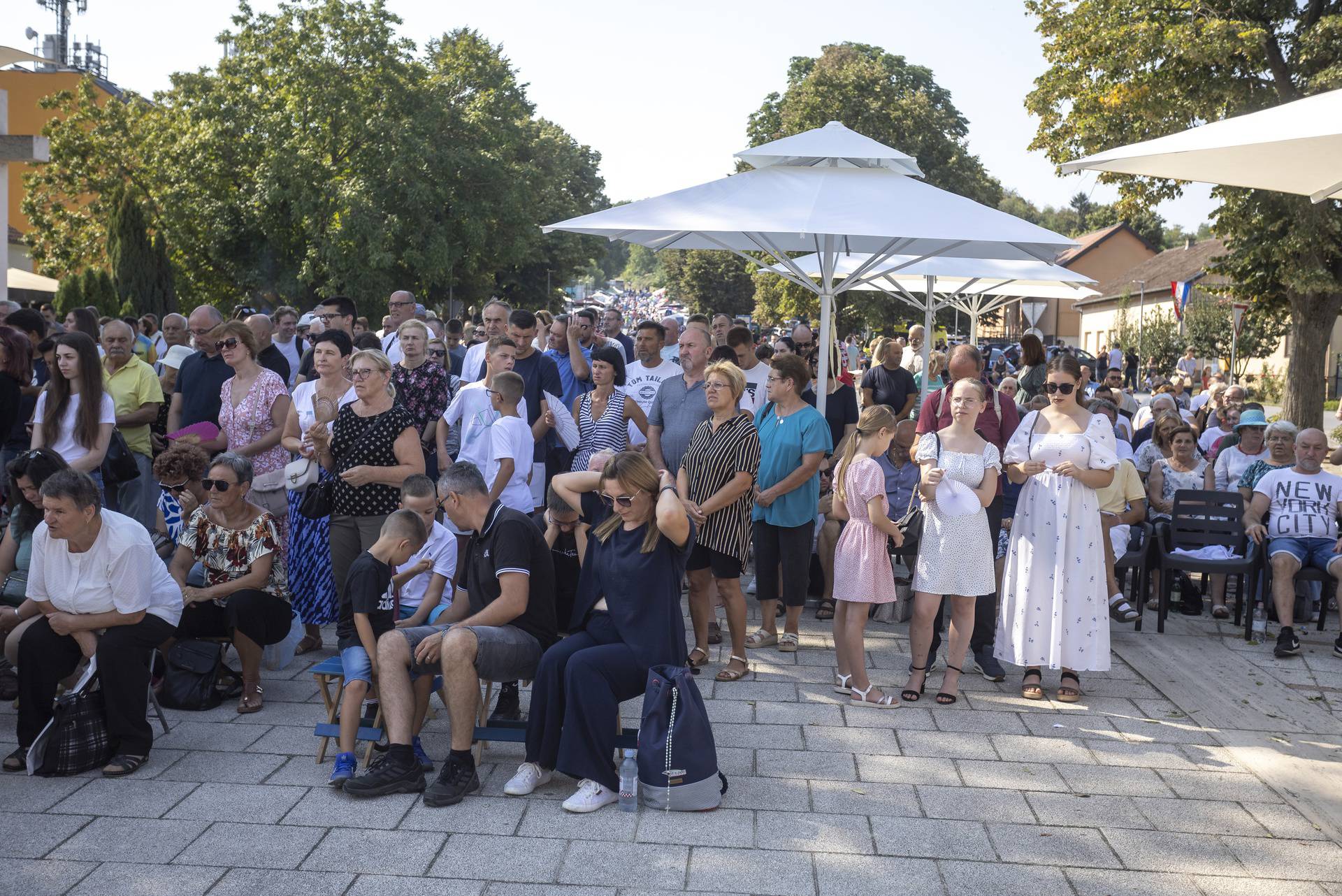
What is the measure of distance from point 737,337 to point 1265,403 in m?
32.1

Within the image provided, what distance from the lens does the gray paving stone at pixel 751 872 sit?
4.07 meters

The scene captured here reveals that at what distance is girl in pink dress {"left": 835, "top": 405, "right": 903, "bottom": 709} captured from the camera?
6281 millimetres

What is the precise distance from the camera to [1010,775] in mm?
5262

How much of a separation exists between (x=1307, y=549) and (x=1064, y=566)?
2.74m

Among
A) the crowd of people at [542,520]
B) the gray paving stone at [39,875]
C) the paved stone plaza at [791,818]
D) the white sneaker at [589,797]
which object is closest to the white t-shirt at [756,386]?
the crowd of people at [542,520]

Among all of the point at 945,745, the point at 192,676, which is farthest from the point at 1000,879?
the point at 192,676

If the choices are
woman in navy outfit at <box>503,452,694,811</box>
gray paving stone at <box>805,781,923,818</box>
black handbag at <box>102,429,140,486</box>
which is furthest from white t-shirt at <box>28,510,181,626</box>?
gray paving stone at <box>805,781,923,818</box>

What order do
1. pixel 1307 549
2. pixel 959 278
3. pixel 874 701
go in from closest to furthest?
pixel 874 701 → pixel 1307 549 → pixel 959 278

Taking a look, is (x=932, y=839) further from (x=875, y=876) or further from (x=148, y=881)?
(x=148, y=881)

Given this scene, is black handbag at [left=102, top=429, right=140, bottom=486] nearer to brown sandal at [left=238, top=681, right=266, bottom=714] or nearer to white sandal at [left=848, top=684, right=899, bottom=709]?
brown sandal at [left=238, top=681, right=266, bottom=714]

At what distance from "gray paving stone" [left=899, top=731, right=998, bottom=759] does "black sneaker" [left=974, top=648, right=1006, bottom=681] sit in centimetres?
105

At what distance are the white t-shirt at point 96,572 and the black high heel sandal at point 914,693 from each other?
12.6ft

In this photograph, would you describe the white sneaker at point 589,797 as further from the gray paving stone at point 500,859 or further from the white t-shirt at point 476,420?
the white t-shirt at point 476,420

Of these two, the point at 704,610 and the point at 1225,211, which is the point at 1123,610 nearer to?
the point at 704,610
